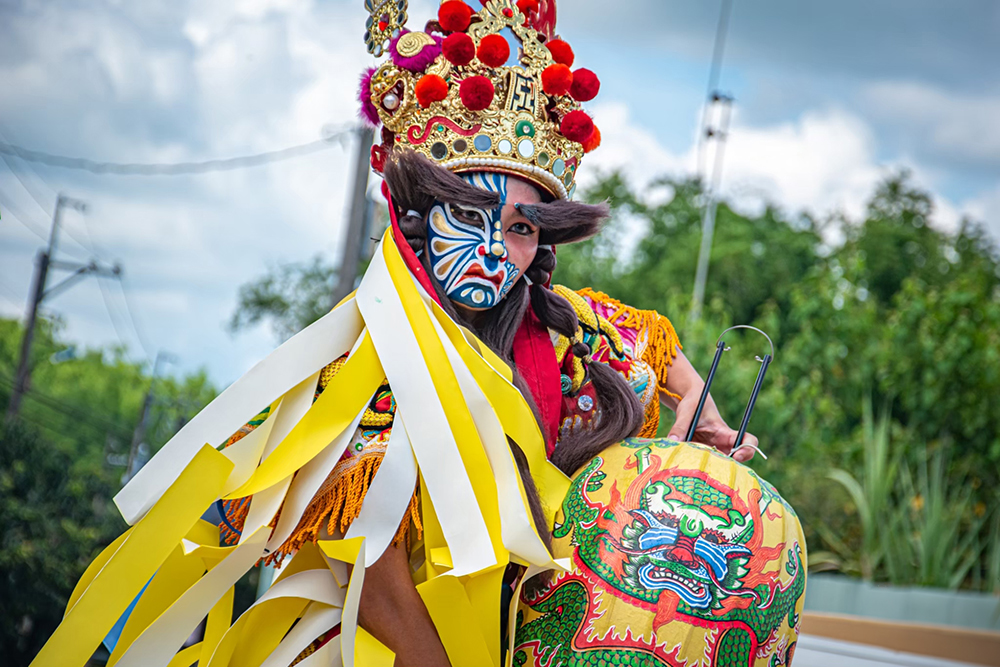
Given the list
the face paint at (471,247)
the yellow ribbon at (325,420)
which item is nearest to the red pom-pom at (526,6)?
the face paint at (471,247)

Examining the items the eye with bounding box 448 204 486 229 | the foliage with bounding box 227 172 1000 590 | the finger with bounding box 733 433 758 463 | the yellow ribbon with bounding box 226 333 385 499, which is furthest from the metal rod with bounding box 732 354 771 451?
the foliage with bounding box 227 172 1000 590

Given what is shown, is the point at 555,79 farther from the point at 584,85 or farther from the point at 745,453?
the point at 745,453

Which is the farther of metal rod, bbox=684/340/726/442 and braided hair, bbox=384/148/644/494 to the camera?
metal rod, bbox=684/340/726/442

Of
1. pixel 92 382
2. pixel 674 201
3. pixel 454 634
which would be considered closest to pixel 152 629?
pixel 454 634

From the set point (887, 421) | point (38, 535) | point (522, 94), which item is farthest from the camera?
point (887, 421)

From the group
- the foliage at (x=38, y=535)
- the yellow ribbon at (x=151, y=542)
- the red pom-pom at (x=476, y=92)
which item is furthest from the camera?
the foliage at (x=38, y=535)

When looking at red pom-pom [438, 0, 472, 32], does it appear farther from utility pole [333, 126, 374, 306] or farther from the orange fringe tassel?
utility pole [333, 126, 374, 306]

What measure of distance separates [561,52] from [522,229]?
1.67ft

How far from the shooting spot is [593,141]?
2580mm

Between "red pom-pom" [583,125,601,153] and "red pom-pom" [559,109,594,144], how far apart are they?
0.12ft

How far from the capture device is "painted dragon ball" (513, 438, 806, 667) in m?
1.89

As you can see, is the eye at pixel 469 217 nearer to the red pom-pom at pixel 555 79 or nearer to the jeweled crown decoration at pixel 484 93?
the jeweled crown decoration at pixel 484 93

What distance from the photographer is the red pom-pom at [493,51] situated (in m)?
2.27

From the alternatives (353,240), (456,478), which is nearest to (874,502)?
(353,240)
